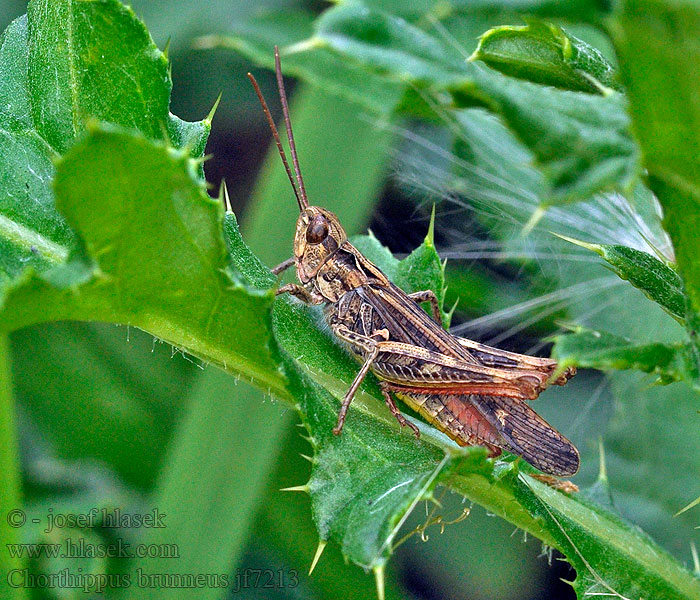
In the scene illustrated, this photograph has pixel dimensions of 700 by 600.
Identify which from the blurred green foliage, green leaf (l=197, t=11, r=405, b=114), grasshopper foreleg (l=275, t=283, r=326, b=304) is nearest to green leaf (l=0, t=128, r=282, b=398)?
the blurred green foliage

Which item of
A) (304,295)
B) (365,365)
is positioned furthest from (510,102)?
(304,295)

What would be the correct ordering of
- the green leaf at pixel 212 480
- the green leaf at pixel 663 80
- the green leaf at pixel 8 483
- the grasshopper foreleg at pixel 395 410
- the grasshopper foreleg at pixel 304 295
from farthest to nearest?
1. the green leaf at pixel 212 480
2. the grasshopper foreleg at pixel 304 295
3. the green leaf at pixel 8 483
4. the grasshopper foreleg at pixel 395 410
5. the green leaf at pixel 663 80

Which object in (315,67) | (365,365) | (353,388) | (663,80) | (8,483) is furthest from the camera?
(315,67)

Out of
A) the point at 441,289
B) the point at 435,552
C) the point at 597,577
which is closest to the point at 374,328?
the point at 441,289

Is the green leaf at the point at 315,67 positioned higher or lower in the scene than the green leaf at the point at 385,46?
lower

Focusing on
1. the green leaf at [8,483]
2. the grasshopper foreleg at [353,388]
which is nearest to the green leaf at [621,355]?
the grasshopper foreleg at [353,388]

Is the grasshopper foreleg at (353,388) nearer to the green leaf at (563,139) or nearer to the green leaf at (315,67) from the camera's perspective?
the green leaf at (563,139)

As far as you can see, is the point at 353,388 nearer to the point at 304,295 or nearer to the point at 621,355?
the point at 304,295
